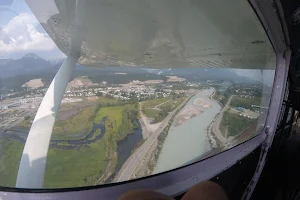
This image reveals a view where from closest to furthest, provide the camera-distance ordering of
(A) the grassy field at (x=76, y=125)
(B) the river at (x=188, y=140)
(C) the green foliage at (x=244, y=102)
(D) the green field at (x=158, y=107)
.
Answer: (A) the grassy field at (x=76, y=125), (D) the green field at (x=158, y=107), (B) the river at (x=188, y=140), (C) the green foliage at (x=244, y=102)

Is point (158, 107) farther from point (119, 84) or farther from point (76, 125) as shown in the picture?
point (76, 125)

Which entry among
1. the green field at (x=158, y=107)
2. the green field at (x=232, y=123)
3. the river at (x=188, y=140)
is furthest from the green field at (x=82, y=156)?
the green field at (x=232, y=123)

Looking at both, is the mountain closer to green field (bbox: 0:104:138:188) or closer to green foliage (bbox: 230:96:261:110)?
green field (bbox: 0:104:138:188)

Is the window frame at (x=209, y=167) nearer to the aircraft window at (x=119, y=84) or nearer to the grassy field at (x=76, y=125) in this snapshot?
the aircraft window at (x=119, y=84)

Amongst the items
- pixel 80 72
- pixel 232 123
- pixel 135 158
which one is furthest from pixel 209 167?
pixel 80 72

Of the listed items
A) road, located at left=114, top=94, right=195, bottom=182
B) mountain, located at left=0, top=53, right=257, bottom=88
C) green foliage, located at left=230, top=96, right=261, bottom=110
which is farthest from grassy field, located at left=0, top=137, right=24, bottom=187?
green foliage, located at left=230, top=96, right=261, bottom=110

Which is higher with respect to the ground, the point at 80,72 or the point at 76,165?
the point at 80,72

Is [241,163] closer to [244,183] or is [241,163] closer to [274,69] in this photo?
[244,183]
